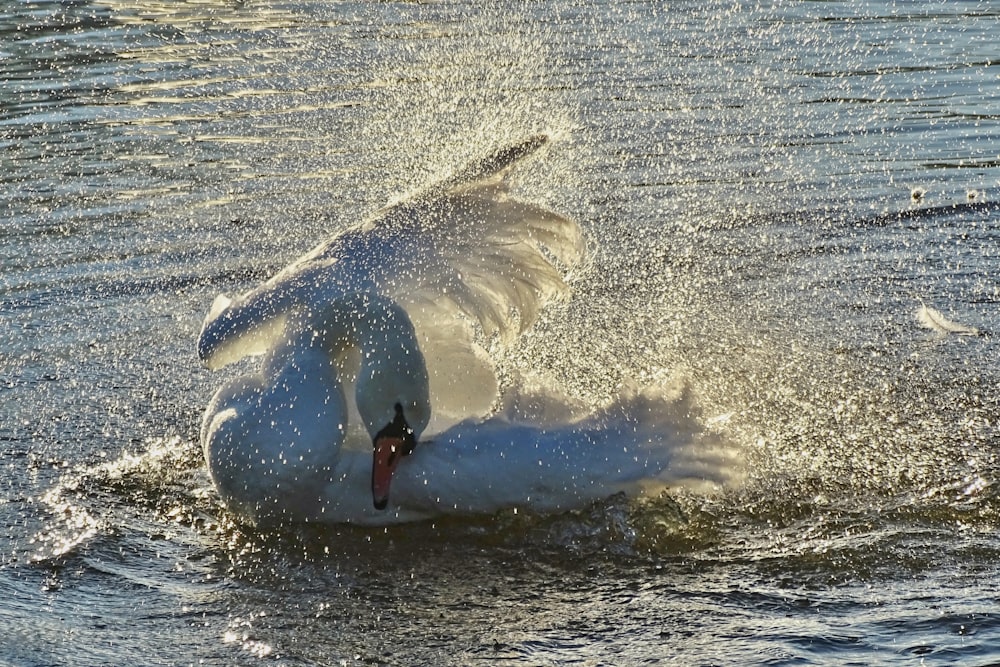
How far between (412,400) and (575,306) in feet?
8.91

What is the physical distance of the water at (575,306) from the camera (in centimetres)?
542

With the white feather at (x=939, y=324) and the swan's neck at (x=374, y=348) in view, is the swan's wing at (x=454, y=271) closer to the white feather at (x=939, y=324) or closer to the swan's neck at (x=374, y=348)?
the swan's neck at (x=374, y=348)

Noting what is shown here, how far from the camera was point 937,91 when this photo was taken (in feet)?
40.7

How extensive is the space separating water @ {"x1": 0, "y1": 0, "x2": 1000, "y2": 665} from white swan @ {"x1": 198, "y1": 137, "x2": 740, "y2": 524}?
0.60 feet

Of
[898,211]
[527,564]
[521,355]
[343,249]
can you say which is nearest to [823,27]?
[898,211]

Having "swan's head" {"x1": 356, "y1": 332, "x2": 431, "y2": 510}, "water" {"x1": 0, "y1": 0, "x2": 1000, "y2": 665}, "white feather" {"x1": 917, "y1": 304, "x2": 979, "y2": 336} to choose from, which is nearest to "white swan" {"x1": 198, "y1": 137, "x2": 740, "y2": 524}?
"swan's head" {"x1": 356, "y1": 332, "x2": 431, "y2": 510}

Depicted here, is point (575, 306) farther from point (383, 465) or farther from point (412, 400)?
point (383, 465)

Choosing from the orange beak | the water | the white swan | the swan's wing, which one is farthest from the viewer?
the swan's wing

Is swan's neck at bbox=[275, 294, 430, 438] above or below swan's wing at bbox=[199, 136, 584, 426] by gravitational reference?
below

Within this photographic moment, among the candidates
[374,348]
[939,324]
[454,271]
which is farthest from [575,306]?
[374,348]

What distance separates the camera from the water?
5422 millimetres

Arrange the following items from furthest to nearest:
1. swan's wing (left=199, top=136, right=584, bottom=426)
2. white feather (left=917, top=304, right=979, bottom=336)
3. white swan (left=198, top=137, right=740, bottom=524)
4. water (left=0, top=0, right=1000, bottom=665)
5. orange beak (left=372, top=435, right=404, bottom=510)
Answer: white feather (left=917, top=304, right=979, bottom=336) < swan's wing (left=199, top=136, right=584, bottom=426) < white swan (left=198, top=137, right=740, bottom=524) < orange beak (left=372, top=435, right=404, bottom=510) < water (left=0, top=0, right=1000, bottom=665)

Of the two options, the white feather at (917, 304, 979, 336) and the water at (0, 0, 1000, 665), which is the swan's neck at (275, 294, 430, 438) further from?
the white feather at (917, 304, 979, 336)

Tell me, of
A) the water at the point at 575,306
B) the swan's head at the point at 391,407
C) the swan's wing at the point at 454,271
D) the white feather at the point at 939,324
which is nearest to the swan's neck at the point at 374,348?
the swan's head at the point at 391,407
